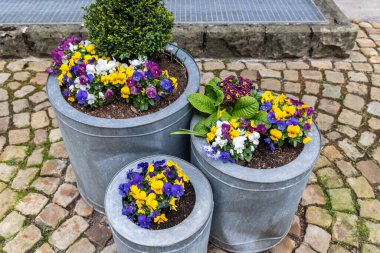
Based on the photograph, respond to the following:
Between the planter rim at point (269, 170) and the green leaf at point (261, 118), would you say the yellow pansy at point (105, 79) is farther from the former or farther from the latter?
the green leaf at point (261, 118)

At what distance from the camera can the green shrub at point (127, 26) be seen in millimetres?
2578

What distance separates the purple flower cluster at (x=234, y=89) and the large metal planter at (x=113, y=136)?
0.22 metres

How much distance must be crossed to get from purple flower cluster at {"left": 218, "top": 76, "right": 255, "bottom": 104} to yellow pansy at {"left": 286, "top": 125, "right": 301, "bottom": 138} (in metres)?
0.42

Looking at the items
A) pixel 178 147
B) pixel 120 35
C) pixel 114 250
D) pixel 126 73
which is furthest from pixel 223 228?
pixel 120 35

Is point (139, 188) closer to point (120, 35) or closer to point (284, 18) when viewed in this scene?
point (120, 35)

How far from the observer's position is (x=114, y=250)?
2.79 m

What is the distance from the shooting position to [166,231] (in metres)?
2.09

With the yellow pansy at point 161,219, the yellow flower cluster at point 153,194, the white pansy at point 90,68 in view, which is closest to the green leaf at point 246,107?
the yellow flower cluster at point 153,194

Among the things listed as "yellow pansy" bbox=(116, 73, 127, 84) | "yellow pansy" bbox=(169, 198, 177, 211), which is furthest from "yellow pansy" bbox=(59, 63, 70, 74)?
"yellow pansy" bbox=(169, 198, 177, 211)

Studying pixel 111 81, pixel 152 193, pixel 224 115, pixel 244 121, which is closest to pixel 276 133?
pixel 244 121

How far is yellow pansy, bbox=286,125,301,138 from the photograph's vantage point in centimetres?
239

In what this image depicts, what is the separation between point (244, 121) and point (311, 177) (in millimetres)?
1218

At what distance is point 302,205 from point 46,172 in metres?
2.18

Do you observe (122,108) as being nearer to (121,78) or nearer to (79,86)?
(121,78)
